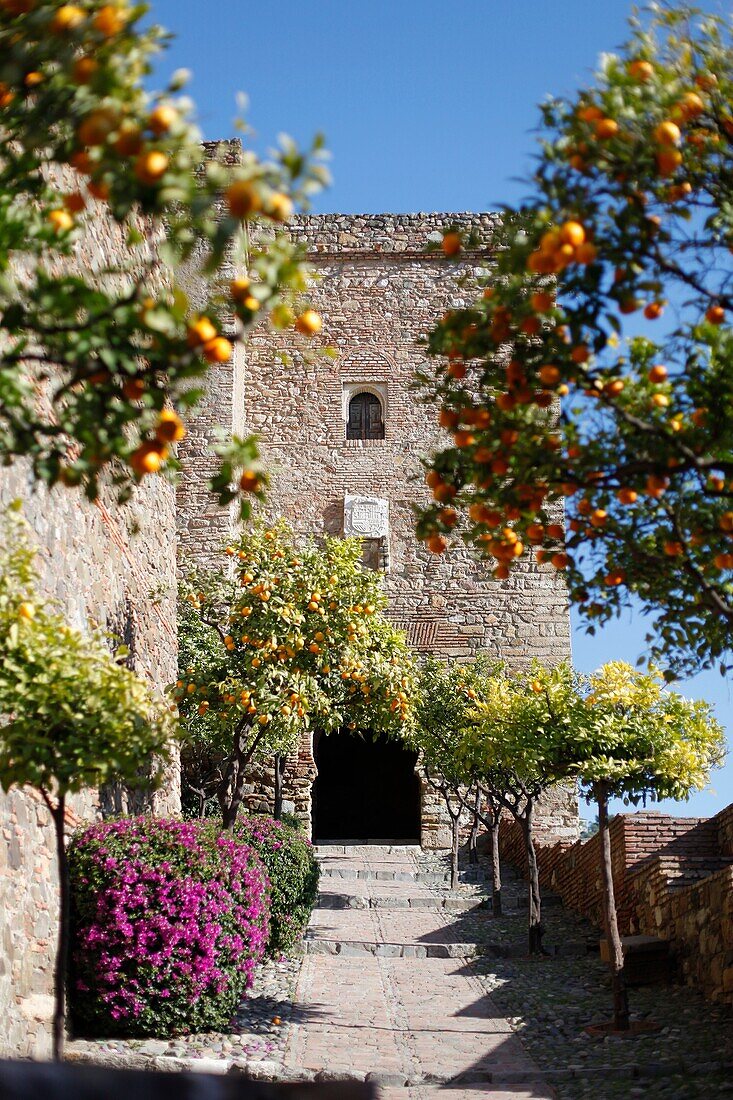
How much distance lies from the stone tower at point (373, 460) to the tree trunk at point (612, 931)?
917cm

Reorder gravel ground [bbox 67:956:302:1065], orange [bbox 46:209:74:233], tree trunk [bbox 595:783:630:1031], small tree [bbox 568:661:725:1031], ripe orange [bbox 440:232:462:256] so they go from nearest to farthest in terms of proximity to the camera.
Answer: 1. orange [bbox 46:209:74:233]
2. ripe orange [bbox 440:232:462:256]
3. gravel ground [bbox 67:956:302:1065]
4. tree trunk [bbox 595:783:630:1031]
5. small tree [bbox 568:661:725:1031]

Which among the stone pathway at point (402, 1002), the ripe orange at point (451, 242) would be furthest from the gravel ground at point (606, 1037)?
the ripe orange at point (451, 242)

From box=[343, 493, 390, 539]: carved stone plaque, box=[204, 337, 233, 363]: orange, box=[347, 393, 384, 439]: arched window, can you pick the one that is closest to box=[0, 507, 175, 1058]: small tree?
box=[204, 337, 233, 363]: orange

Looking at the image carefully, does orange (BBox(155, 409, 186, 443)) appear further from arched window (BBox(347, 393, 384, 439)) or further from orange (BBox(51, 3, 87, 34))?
arched window (BBox(347, 393, 384, 439))

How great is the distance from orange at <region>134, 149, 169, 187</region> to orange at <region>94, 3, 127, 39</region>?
32 cm

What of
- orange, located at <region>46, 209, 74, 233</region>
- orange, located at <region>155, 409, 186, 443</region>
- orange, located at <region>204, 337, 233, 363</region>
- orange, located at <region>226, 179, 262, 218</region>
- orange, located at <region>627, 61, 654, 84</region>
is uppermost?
orange, located at <region>627, 61, 654, 84</region>

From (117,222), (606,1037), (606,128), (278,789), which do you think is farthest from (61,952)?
(278,789)

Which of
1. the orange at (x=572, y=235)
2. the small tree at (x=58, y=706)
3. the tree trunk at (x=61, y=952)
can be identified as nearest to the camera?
the orange at (x=572, y=235)

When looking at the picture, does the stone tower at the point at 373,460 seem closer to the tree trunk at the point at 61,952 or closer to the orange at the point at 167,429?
the tree trunk at the point at 61,952

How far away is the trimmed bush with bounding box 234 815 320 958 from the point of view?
9.50m

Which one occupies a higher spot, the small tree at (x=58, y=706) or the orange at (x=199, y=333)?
the orange at (x=199, y=333)

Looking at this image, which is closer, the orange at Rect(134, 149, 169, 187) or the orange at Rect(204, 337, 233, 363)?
the orange at Rect(134, 149, 169, 187)

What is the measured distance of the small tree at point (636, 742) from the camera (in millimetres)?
8883

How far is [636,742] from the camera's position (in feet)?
29.3
